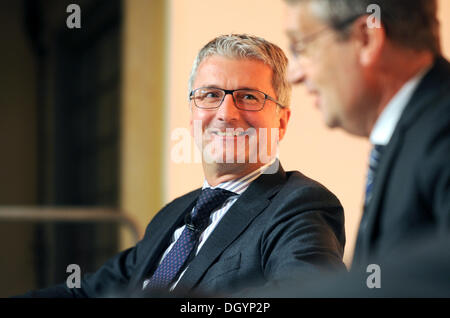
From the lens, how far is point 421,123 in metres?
0.42

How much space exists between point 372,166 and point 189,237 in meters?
0.26

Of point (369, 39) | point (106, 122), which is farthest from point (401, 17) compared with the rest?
point (106, 122)

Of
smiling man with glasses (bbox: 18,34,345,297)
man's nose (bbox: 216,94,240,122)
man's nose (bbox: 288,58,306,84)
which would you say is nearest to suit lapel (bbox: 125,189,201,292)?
smiling man with glasses (bbox: 18,34,345,297)

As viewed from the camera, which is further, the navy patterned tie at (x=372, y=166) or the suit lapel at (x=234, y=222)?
the suit lapel at (x=234, y=222)

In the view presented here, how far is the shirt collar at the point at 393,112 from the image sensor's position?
0.45 meters

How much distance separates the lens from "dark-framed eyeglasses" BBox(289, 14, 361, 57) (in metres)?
0.46

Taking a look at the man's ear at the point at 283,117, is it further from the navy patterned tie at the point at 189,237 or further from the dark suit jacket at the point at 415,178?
the dark suit jacket at the point at 415,178

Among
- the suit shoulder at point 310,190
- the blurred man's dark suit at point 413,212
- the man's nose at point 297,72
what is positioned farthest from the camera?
the suit shoulder at point 310,190

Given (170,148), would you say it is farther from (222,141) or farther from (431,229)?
(431,229)

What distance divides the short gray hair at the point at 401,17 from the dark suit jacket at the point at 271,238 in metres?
0.21

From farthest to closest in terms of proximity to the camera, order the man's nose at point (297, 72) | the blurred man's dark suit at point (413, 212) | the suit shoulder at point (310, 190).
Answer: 1. the suit shoulder at point (310, 190)
2. the man's nose at point (297, 72)
3. the blurred man's dark suit at point (413, 212)

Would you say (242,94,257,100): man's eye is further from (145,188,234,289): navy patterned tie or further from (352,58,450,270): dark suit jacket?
(352,58,450,270): dark suit jacket

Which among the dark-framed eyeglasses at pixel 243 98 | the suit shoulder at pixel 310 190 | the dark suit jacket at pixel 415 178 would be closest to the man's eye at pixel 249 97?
the dark-framed eyeglasses at pixel 243 98

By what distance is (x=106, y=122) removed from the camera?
1832 mm
